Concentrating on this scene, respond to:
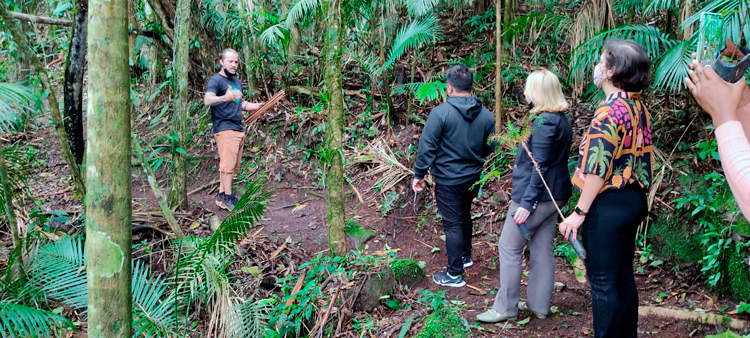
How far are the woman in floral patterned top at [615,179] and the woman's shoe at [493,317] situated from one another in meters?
0.92

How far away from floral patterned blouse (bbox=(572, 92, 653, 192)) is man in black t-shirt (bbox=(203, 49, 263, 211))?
4.35 meters

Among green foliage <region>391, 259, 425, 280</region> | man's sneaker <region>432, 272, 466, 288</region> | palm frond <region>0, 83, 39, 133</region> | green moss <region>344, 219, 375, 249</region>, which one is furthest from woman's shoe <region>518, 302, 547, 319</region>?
palm frond <region>0, 83, 39, 133</region>

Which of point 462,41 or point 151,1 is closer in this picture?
point 151,1

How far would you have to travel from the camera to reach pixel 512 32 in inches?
246

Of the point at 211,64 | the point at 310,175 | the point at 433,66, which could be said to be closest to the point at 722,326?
the point at 310,175

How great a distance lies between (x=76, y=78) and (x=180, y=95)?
3.36ft

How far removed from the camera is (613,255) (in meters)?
2.81

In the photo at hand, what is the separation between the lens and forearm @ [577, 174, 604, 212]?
272cm

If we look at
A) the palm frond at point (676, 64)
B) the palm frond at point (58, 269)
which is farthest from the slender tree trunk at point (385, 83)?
the palm frond at point (58, 269)

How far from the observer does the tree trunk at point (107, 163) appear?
1863mm

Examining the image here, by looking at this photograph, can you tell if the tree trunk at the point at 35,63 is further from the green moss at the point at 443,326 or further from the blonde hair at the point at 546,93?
the blonde hair at the point at 546,93

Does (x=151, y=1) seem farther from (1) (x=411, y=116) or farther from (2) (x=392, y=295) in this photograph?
(2) (x=392, y=295)

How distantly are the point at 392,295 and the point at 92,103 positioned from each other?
118 inches

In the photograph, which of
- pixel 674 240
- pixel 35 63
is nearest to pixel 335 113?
pixel 35 63
